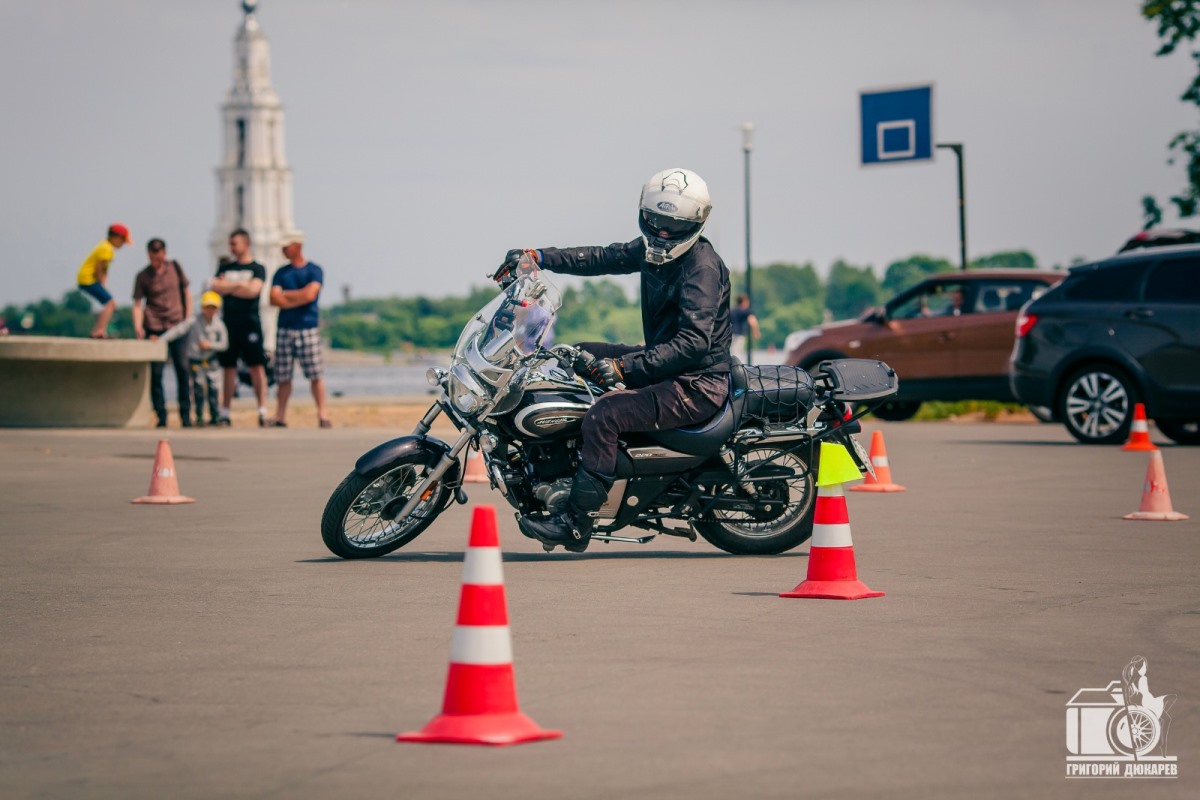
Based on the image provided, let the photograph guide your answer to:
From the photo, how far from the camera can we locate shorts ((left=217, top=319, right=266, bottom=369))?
2245 centimetres

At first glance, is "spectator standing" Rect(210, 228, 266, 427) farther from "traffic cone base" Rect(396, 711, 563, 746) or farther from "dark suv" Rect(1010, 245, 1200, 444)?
"traffic cone base" Rect(396, 711, 563, 746)

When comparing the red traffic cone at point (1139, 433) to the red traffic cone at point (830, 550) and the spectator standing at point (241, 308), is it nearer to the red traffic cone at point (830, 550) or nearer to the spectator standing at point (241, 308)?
the spectator standing at point (241, 308)

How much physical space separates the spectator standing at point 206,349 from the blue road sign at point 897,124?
38.1ft

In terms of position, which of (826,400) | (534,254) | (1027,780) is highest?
(534,254)

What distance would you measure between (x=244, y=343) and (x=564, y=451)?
1310cm

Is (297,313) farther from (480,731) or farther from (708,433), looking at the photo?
(480,731)

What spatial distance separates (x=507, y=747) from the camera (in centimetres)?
540

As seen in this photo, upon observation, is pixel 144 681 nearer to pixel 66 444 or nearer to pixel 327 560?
pixel 327 560

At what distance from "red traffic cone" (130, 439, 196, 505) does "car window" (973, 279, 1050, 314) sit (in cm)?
1360

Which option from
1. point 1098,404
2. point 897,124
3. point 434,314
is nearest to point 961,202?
point 897,124

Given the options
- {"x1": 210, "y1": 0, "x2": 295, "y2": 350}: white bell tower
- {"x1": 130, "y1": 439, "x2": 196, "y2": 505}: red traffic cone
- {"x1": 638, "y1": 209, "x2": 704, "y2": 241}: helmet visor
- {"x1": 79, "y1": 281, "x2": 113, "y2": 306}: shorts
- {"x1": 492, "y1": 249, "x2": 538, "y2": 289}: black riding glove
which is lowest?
{"x1": 130, "y1": 439, "x2": 196, "y2": 505}: red traffic cone

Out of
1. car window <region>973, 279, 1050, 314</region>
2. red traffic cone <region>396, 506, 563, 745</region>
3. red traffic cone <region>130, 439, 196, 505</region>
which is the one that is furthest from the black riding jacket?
car window <region>973, 279, 1050, 314</region>

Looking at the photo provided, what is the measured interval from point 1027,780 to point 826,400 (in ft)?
17.5

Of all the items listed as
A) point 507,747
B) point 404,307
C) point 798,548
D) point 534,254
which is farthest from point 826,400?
point 404,307
